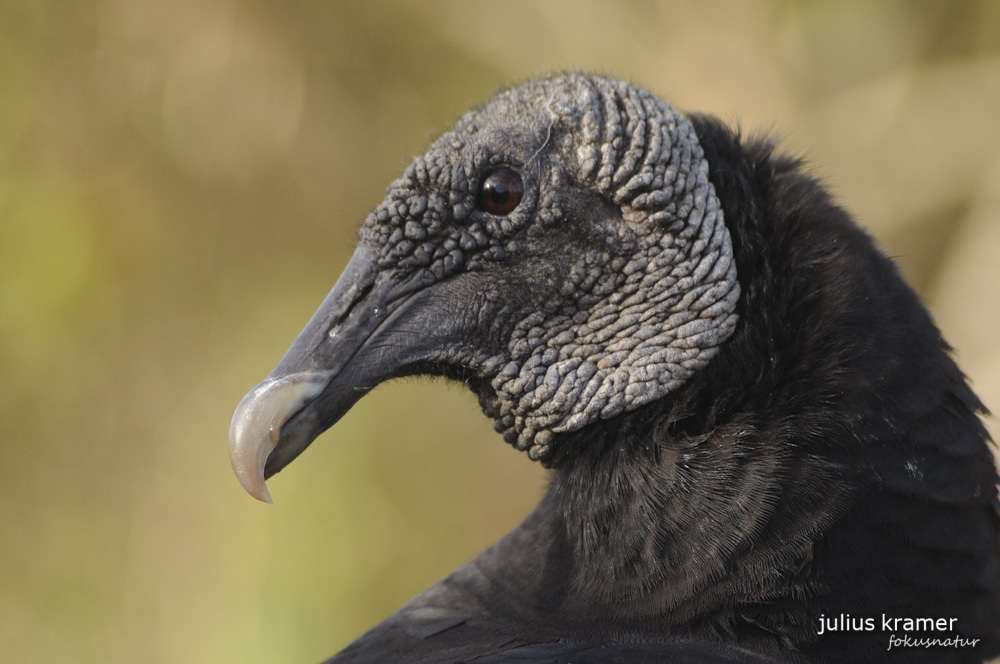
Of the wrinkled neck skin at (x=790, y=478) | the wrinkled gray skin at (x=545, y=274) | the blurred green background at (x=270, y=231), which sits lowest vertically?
the wrinkled neck skin at (x=790, y=478)

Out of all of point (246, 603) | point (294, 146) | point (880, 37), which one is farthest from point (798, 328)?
point (294, 146)

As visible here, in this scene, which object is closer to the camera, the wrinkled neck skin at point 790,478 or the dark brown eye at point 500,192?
the wrinkled neck skin at point 790,478

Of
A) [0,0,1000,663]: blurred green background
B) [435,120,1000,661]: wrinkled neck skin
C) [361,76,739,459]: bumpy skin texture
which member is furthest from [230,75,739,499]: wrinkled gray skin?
[0,0,1000,663]: blurred green background

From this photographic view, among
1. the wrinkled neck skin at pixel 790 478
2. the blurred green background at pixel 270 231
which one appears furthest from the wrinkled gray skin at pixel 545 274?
the blurred green background at pixel 270 231

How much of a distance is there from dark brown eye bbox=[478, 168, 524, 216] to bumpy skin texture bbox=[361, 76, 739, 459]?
0.08ft

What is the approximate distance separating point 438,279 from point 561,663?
94cm

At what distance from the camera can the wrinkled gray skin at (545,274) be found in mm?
2225

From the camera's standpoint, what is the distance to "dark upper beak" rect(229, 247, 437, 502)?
6.68 feet

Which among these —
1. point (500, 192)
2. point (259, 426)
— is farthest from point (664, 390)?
point (259, 426)

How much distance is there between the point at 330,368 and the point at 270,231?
4703mm

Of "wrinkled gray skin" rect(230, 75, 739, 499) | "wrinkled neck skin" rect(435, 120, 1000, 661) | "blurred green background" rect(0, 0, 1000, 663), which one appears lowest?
"wrinkled neck skin" rect(435, 120, 1000, 661)

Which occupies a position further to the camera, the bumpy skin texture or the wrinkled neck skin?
the bumpy skin texture

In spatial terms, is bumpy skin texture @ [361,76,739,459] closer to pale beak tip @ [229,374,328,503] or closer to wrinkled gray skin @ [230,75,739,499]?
wrinkled gray skin @ [230,75,739,499]

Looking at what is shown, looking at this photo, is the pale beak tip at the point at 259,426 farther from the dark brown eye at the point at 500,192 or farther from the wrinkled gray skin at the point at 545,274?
the dark brown eye at the point at 500,192
